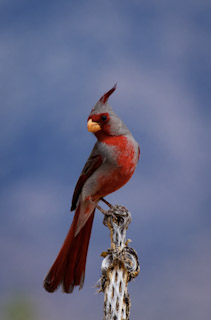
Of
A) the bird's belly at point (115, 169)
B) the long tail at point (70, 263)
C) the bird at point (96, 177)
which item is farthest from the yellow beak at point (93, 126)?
the long tail at point (70, 263)

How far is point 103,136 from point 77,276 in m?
0.90

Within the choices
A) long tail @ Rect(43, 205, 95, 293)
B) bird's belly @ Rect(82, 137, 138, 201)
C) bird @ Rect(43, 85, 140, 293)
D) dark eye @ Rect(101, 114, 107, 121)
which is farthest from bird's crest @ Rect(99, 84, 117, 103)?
long tail @ Rect(43, 205, 95, 293)

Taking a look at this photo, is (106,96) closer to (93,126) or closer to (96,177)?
(93,126)

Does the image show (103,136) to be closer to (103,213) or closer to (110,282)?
(103,213)

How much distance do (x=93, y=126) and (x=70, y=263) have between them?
87 centimetres

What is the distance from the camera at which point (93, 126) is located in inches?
123

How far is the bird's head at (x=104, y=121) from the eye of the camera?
10.3 ft

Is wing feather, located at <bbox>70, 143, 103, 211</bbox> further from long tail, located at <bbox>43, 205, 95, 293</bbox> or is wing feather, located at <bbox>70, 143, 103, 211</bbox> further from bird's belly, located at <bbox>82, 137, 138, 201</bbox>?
long tail, located at <bbox>43, 205, 95, 293</bbox>

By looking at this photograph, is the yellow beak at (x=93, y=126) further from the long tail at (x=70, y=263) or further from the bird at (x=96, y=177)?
the long tail at (x=70, y=263)

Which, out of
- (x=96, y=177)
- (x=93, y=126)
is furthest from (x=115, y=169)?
(x=93, y=126)

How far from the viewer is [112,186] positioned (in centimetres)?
323

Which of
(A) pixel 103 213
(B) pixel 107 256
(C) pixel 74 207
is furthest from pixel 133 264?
(C) pixel 74 207

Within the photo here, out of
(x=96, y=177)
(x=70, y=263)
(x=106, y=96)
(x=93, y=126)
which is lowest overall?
(x=70, y=263)

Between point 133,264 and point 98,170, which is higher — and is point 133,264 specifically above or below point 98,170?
below
